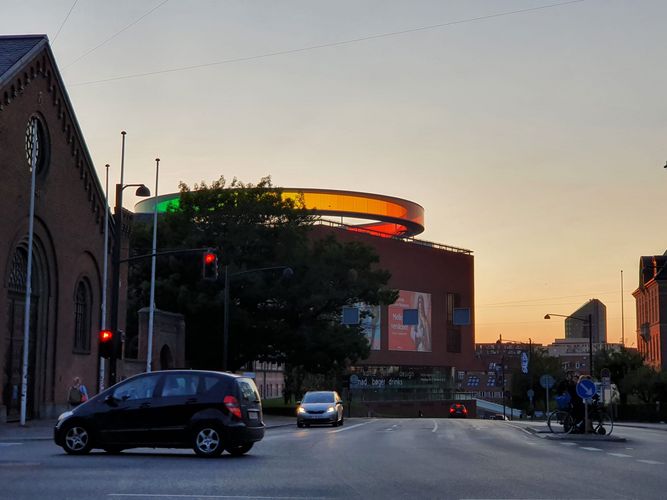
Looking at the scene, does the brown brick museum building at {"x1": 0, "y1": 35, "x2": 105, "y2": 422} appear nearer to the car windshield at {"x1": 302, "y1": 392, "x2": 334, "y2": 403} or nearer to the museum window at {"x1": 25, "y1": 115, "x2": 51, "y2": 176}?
the museum window at {"x1": 25, "y1": 115, "x2": 51, "y2": 176}

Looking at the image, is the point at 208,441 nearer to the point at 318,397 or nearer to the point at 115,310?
the point at 115,310

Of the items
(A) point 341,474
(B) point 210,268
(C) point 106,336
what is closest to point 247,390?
(A) point 341,474

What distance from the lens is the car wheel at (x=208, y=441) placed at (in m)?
18.2

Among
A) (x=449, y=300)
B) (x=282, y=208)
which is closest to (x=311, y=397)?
(x=282, y=208)

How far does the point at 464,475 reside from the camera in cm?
1424

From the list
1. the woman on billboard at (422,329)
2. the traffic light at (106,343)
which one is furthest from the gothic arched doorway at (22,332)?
the woman on billboard at (422,329)

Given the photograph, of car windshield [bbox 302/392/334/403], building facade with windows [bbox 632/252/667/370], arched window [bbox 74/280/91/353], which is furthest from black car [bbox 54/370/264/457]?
building facade with windows [bbox 632/252/667/370]

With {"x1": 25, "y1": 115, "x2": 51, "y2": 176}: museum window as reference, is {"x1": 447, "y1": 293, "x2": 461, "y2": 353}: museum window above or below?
below

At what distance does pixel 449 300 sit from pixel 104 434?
4027 inches

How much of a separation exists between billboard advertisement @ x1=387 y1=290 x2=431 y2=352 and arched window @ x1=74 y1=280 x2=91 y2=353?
65.2 metres

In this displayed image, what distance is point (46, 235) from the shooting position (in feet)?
129

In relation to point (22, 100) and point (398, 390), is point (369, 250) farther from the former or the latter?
point (398, 390)

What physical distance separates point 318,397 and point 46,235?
1282 cm

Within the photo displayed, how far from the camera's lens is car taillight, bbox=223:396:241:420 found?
18.4m
